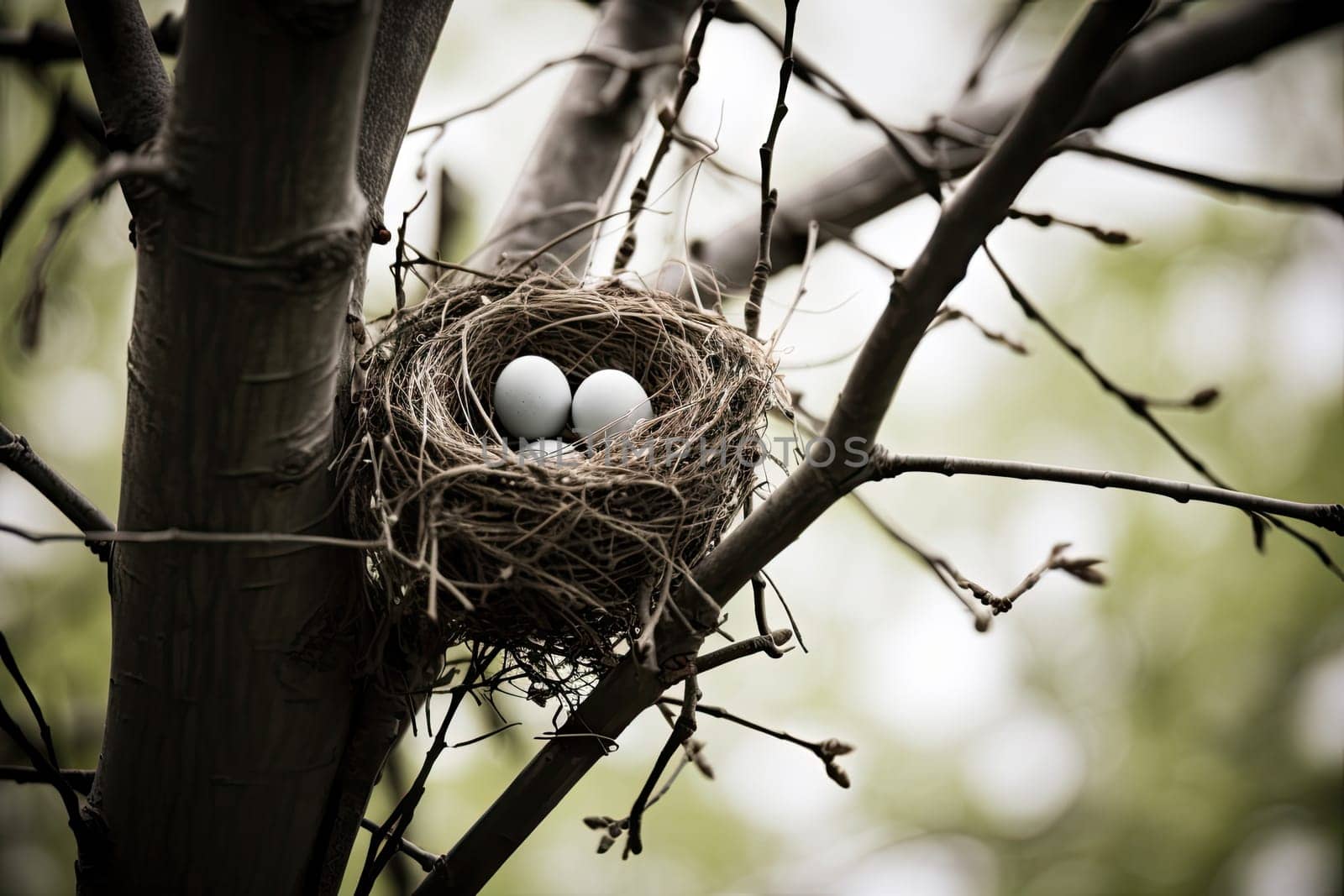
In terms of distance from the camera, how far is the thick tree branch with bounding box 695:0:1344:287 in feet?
4.27

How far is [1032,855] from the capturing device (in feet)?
9.56

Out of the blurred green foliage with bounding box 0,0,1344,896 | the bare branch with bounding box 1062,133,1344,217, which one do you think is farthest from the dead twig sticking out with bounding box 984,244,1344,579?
the blurred green foliage with bounding box 0,0,1344,896

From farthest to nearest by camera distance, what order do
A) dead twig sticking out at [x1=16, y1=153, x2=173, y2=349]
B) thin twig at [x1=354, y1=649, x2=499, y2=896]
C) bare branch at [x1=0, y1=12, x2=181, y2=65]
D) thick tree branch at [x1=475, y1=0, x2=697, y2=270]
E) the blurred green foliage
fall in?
the blurred green foliage → thick tree branch at [x1=475, y1=0, x2=697, y2=270] → bare branch at [x1=0, y1=12, x2=181, y2=65] → thin twig at [x1=354, y1=649, x2=499, y2=896] → dead twig sticking out at [x1=16, y1=153, x2=173, y2=349]

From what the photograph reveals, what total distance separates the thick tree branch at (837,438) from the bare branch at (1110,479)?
4 centimetres

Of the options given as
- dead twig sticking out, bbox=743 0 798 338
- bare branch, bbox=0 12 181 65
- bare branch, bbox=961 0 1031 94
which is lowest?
dead twig sticking out, bbox=743 0 798 338

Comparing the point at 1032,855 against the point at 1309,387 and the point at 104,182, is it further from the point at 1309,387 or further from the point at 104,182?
the point at 104,182

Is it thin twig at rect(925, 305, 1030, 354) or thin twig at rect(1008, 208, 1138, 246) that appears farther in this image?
thin twig at rect(925, 305, 1030, 354)

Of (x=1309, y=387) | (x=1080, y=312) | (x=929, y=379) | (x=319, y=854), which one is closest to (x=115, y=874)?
(x=319, y=854)

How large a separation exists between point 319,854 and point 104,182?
0.64m

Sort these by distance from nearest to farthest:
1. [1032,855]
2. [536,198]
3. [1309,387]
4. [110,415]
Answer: [536,198] < [110,415] < [1309,387] < [1032,855]

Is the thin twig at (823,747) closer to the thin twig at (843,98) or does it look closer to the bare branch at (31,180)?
the thin twig at (843,98)

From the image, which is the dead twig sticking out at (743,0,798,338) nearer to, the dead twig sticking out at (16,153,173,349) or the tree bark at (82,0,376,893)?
the tree bark at (82,0,376,893)

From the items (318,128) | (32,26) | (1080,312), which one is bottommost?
(318,128)

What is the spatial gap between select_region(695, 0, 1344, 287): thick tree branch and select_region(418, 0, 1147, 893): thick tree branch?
58 centimetres
